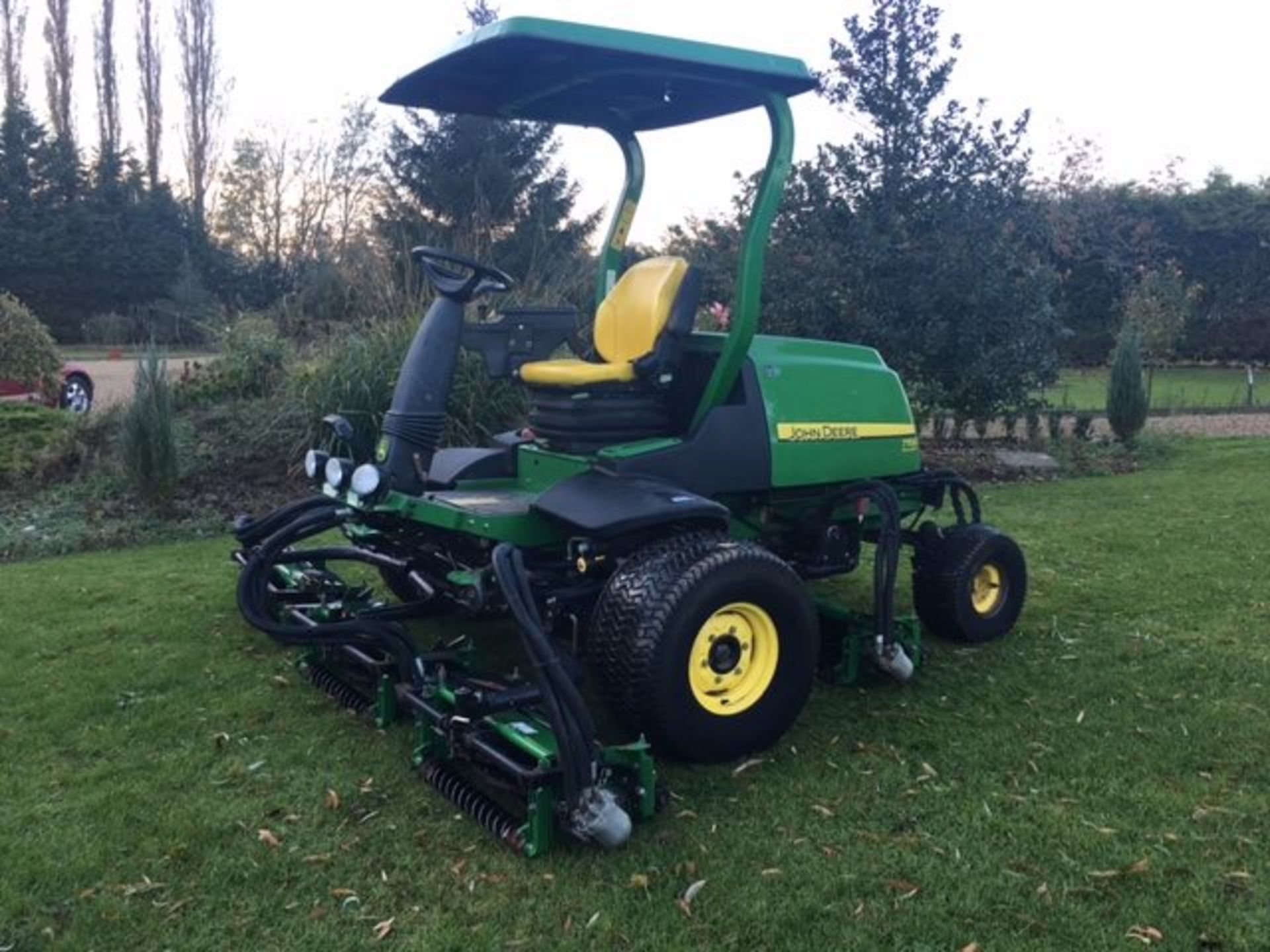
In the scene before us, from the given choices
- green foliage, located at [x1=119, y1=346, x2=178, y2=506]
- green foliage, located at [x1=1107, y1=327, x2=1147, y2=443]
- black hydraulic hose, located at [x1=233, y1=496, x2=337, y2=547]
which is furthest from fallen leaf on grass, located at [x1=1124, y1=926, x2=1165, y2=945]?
green foliage, located at [x1=1107, y1=327, x2=1147, y2=443]

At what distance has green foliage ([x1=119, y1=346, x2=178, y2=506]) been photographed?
7266mm

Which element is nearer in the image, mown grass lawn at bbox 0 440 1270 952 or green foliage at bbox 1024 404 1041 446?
mown grass lawn at bbox 0 440 1270 952

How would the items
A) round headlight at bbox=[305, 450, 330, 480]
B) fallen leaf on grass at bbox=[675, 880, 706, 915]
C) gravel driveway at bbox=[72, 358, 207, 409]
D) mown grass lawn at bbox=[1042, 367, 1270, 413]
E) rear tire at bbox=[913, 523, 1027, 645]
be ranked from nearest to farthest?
fallen leaf on grass at bbox=[675, 880, 706, 915], round headlight at bbox=[305, 450, 330, 480], rear tire at bbox=[913, 523, 1027, 645], gravel driveway at bbox=[72, 358, 207, 409], mown grass lawn at bbox=[1042, 367, 1270, 413]

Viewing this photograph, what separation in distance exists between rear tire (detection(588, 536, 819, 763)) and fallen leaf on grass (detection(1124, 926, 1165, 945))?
1.25 metres

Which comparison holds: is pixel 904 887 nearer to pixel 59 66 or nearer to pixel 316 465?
pixel 316 465

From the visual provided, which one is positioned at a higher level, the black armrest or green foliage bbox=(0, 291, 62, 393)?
the black armrest

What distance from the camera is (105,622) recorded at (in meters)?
5.14

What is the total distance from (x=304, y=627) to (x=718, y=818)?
1.55 meters

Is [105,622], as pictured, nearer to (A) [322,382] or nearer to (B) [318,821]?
(B) [318,821]

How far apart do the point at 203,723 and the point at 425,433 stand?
1292mm

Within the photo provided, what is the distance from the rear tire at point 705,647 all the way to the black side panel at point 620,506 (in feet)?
0.31

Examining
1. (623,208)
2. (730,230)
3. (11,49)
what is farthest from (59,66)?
(623,208)

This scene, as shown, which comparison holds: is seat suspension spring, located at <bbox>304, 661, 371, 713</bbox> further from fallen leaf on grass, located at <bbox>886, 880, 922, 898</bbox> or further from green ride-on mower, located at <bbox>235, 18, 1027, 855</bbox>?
fallen leaf on grass, located at <bbox>886, 880, 922, 898</bbox>

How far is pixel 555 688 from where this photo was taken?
2.98 meters
